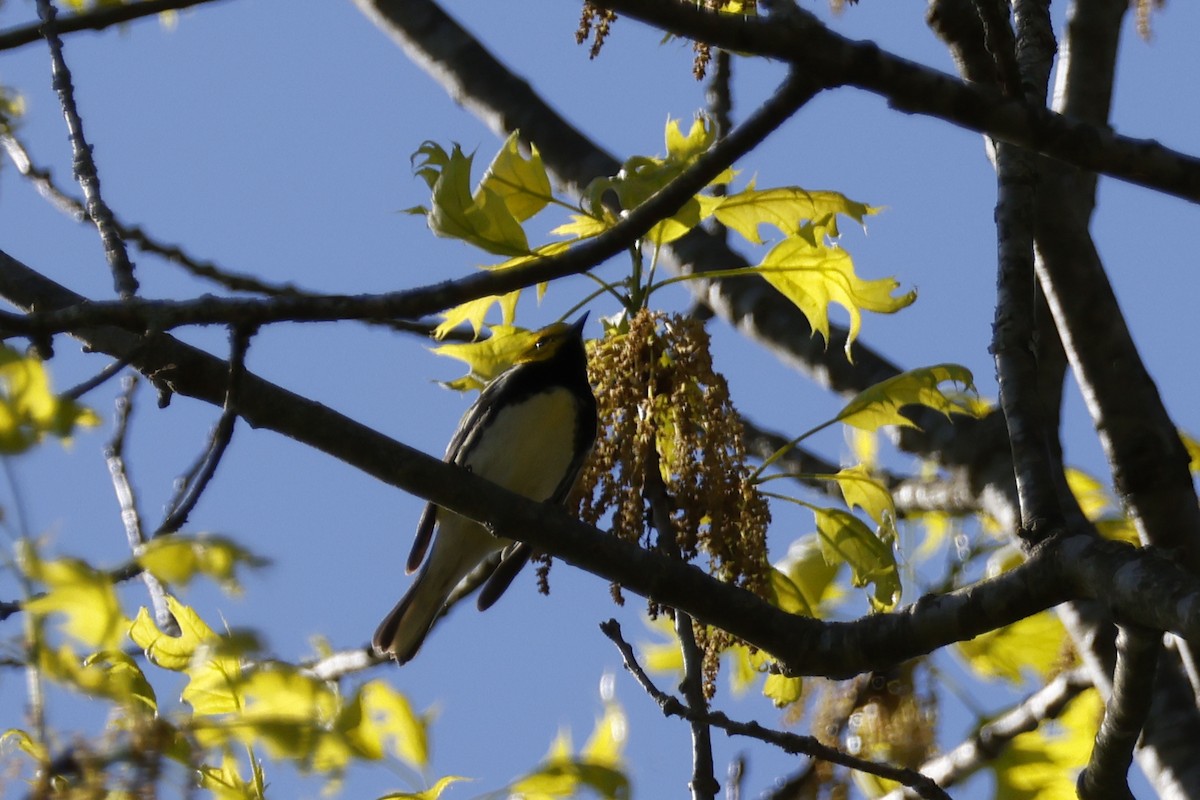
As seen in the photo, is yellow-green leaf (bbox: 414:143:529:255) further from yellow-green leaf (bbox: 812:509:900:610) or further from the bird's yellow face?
the bird's yellow face

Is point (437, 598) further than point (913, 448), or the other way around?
point (437, 598)

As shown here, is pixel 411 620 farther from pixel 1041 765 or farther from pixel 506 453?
pixel 1041 765

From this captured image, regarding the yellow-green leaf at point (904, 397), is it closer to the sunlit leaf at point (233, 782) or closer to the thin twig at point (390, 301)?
the thin twig at point (390, 301)

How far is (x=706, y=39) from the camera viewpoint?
173 centimetres

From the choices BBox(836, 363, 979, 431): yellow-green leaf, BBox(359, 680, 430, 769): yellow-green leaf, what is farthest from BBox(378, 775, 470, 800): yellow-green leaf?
BBox(836, 363, 979, 431): yellow-green leaf

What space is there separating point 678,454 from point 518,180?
0.55 metres

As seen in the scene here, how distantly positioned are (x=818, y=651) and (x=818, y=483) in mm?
1525

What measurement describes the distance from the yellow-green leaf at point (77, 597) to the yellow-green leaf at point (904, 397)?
1.51 metres

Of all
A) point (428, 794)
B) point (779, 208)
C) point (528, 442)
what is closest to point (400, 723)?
point (428, 794)

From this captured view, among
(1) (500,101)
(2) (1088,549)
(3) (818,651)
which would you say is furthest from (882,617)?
(1) (500,101)

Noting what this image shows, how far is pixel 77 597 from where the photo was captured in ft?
3.88

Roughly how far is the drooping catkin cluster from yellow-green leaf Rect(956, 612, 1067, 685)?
817mm

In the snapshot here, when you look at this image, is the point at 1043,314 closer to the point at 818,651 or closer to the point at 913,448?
the point at 913,448

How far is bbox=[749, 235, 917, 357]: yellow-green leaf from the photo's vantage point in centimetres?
243
